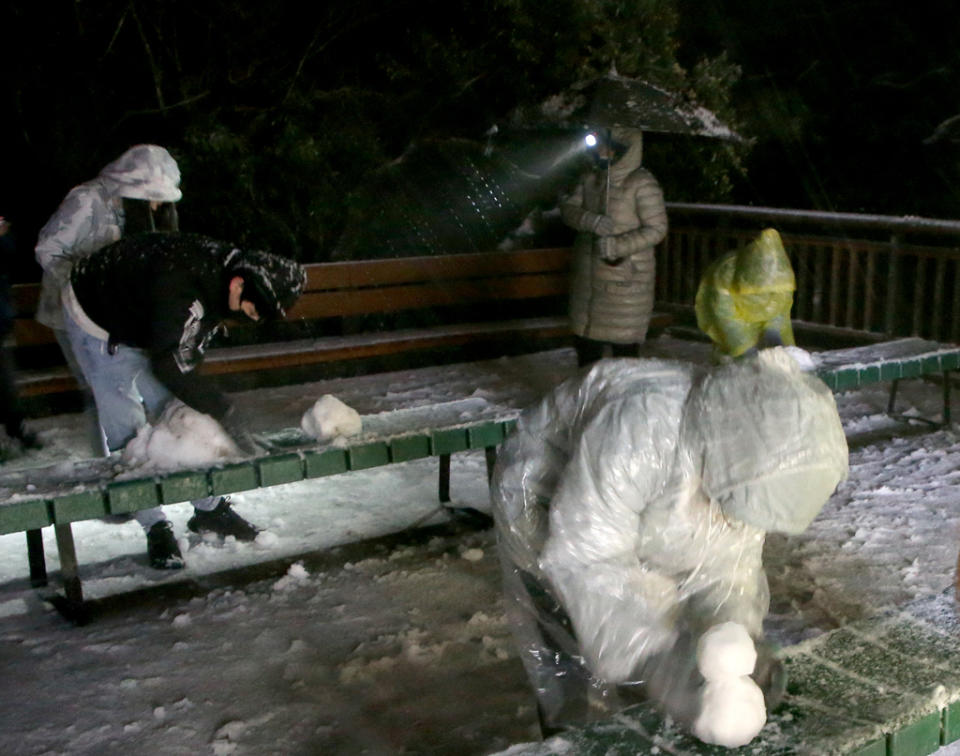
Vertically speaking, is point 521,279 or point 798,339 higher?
point 521,279

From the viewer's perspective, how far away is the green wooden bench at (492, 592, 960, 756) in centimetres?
211

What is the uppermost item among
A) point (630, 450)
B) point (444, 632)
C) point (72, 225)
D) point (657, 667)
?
point (72, 225)

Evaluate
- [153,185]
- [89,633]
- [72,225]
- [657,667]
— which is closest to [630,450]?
[657,667]

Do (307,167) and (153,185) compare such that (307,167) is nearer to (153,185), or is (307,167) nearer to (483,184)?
(483,184)

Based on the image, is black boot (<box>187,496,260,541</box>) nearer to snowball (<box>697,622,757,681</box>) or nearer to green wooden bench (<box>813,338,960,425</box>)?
green wooden bench (<box>813,338,960,425</box>)

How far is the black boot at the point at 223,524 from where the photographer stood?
5117mm

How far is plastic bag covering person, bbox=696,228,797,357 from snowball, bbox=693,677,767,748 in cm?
256

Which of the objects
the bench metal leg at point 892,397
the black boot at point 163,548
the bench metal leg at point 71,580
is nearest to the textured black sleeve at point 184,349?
the black boot at point 163,548

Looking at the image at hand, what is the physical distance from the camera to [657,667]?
7.23ft

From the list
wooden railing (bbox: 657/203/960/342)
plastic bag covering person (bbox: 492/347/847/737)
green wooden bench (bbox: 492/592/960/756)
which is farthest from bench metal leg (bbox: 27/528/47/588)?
wooden railing (bbox: 657/203/960/342)

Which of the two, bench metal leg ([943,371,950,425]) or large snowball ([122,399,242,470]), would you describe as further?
bench metal leg ([943,371,950,425])

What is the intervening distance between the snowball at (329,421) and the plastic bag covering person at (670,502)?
7.83 ft

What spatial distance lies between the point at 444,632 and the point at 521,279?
6.09 m

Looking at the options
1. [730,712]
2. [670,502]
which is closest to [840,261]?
[670,502]
